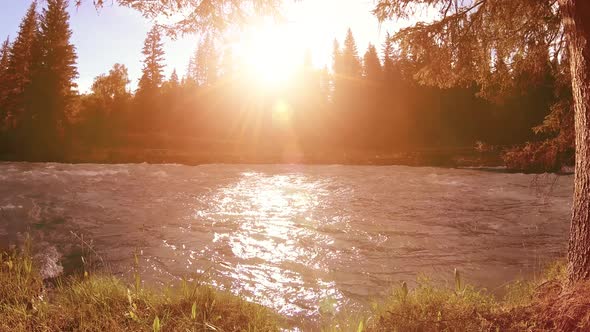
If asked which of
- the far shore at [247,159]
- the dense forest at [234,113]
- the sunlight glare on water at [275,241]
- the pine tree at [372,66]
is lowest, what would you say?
the sunlight glare on water at [275,241]

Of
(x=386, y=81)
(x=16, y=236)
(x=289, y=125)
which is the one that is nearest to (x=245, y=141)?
(x=289, y=125)

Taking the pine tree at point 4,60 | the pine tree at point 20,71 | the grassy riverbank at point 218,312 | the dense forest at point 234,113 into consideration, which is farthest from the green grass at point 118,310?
the pine tree at point 4,60

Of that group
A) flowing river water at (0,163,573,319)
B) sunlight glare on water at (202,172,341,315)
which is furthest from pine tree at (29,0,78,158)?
sunlight glare on water at (202,172,341,315)

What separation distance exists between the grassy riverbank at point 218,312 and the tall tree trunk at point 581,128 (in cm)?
38

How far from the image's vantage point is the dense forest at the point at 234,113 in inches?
1513

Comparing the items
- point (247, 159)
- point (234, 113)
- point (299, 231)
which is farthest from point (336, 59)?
point (299, 231)

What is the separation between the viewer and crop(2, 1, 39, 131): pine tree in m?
38.6

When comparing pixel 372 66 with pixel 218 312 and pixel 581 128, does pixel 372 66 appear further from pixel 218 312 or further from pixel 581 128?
pixel 218 312

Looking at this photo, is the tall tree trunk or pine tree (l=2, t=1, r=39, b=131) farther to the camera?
pine tree (l=2, t=1, r=39, b=131)

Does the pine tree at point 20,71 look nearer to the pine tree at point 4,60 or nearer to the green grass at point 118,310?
the pine tree at point 4,60

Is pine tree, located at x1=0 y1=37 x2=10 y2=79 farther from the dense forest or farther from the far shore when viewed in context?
the far shore

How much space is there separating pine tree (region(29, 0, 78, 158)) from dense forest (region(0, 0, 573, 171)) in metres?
0.11

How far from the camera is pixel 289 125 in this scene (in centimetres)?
5972

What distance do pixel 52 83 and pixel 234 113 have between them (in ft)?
90.0
